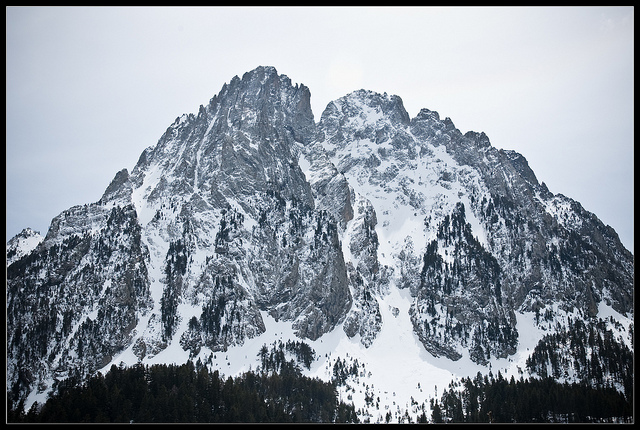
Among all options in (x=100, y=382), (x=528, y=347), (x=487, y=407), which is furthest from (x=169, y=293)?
(x=528, y=347)

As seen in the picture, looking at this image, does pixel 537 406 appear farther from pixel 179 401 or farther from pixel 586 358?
pixel 179 401

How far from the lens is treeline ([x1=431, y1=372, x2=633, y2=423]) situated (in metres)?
124

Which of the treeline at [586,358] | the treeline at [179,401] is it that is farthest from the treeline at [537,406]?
the treeline at [179,401]

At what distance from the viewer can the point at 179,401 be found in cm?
10469

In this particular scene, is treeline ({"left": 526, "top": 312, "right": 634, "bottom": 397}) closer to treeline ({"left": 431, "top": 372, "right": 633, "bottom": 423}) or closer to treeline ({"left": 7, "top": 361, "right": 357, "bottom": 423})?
treeline ({"left": 431, "top": 372, "right": 633, "bottom": 423})

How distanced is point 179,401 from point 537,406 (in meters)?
83.7

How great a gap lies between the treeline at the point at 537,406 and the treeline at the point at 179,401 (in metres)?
29.6

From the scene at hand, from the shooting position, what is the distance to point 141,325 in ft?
580

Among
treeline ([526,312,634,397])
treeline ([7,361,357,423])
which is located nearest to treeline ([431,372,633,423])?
treeline ([526,312,634,397])

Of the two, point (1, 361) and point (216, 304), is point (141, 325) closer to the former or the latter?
point (216, 304)

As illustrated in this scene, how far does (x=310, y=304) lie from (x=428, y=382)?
51789 millimetres

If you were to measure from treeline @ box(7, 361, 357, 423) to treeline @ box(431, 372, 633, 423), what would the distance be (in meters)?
29.6
